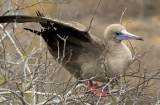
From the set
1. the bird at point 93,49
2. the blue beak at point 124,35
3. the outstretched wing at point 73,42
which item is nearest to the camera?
the outstretched wing at point 73,42

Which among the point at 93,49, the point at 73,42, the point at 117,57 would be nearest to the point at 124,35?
the point at 117,57

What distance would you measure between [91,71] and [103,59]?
0.94 feet

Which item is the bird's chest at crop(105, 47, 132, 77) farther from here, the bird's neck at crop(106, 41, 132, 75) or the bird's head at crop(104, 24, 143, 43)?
the bird's head at crop(104, 24, 143, 43)

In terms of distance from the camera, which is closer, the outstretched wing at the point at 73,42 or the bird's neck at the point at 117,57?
the outstretched wing at the point at 73,42

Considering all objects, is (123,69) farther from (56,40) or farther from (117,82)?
(56,40)

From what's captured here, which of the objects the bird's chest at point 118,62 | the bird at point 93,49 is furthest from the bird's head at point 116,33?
the bird's chest at point 118,62

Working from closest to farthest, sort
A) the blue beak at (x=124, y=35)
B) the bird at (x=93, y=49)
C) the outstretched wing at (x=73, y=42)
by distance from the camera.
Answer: the outstretched wing at (x=73, y=42)
the bird at (x=93, y=49)
the blue beak at (x=124, y=35)

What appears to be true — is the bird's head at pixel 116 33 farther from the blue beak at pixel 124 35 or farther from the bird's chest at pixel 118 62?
the bird's chest at pixel 118 62

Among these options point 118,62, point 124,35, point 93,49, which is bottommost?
point 118,62

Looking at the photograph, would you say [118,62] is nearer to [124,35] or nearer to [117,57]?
[117,57]

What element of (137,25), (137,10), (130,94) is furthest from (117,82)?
(137,10)

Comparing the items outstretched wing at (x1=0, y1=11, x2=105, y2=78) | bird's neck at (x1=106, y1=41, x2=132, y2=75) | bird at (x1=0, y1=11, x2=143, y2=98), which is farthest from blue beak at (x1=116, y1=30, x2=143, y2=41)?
outstretched wing at (x1=0, y1=11, x2=105, y2=78)

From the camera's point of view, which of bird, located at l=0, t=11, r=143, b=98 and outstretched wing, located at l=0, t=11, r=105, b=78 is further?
bird, located at l=0, t=11, r=143, b=98

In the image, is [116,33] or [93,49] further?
[116,33]
